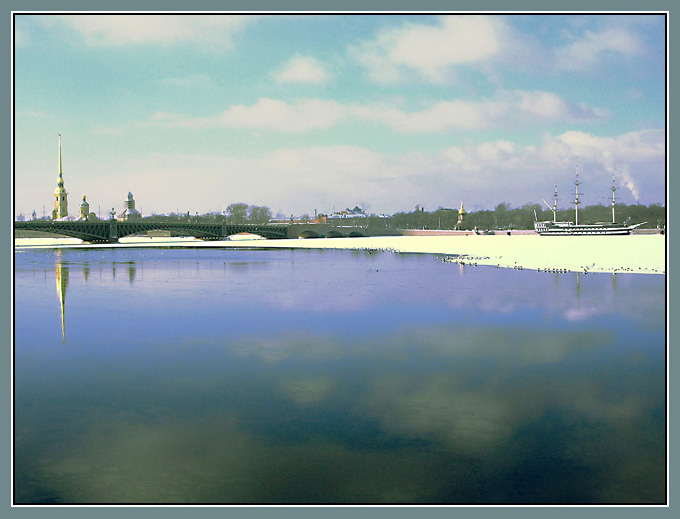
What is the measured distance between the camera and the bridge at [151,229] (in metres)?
81.8

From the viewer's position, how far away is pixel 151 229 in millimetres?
94125

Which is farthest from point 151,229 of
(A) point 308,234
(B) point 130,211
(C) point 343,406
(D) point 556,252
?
(C) point 343,406

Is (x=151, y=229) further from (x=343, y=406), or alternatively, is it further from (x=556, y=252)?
(x=343, y=406)

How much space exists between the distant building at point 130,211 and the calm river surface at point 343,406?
5535 inches

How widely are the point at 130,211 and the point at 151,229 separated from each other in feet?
237

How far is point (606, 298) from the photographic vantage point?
63.9ft

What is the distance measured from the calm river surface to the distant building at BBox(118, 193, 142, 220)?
141 metres

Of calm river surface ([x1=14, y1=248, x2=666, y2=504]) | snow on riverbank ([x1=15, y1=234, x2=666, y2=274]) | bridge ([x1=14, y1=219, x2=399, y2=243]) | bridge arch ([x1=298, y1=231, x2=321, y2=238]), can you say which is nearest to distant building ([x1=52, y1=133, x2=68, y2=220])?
bridge ([x1=14, y1=219, x2=399, y2=243])

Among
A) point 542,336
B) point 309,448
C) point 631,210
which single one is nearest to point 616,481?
point 309,448

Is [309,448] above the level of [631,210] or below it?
below

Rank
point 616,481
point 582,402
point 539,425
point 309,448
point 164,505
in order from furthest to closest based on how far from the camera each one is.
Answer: point 582,402 < point 539,425 < point 309,448 < point 616,481 < point 164,505

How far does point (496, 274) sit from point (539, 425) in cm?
2306

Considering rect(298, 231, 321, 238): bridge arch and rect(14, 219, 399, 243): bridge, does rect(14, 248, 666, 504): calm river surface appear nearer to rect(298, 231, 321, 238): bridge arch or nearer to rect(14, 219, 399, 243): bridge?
rect(14, 219, 399, 243): bridge

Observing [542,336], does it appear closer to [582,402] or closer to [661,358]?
[661,358]
